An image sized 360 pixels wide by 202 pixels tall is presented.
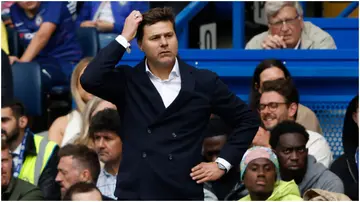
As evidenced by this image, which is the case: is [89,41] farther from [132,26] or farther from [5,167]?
[132,26]

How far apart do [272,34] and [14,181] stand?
235 cm

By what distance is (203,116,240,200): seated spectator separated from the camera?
7.01m

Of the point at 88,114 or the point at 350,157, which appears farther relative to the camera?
the point at 88,114

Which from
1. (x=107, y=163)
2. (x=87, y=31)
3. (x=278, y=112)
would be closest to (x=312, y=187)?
(x=278, y=112)

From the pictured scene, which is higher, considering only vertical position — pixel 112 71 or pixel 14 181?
pixel 112 71

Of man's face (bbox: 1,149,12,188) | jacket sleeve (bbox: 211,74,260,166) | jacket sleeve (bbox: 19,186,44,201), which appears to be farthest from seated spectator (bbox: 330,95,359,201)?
man's face (bbox: 1,149,12,188)

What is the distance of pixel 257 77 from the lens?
7.61 m

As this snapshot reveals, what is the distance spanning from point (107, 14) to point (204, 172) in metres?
4.52

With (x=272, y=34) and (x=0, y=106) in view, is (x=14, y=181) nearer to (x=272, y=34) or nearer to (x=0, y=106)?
(x=0, y=106)

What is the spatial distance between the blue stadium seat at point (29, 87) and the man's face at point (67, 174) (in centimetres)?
130

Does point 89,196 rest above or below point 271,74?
below

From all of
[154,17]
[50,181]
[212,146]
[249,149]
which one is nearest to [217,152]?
[212,146]

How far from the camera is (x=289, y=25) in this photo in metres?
8.15

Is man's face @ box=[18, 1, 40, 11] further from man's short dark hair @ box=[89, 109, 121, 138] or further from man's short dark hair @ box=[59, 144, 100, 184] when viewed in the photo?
man's short dark hair @ box=[59, 144, 100, 184]
